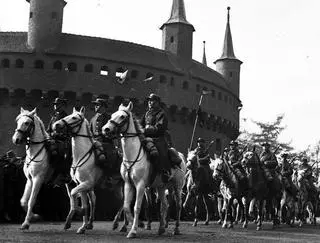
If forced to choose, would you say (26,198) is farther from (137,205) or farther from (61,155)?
(137,205)

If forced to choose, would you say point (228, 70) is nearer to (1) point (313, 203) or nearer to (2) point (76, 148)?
(1) point (313, 203)

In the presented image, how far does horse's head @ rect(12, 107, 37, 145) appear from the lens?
1033cm

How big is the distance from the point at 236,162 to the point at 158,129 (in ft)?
18.0

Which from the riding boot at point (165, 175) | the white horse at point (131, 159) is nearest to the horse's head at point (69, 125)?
the white horse at point (131, 159)

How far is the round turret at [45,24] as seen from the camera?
3588 cm

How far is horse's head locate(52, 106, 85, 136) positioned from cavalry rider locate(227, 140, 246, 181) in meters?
5.86

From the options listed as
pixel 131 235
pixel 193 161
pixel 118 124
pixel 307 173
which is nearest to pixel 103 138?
pixel 118 124

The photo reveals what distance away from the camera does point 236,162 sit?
15516mm

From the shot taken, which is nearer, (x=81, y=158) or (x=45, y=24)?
(x=81, y=158)

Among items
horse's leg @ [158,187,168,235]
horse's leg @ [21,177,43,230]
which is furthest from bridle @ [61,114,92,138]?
horse's leg @ [158,187,168,235]

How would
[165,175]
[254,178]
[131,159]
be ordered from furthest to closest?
[254,178]
[165,175]
[131,159]

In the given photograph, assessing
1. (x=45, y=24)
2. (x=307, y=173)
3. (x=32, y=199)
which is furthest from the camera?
(x=45, y=24)

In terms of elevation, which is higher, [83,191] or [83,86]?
[83,86]

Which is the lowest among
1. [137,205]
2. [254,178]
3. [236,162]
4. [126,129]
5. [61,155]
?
[137,205]
